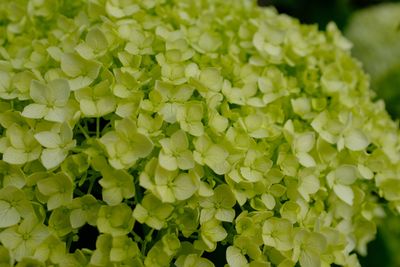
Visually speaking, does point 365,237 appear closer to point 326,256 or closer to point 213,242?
point 326,256

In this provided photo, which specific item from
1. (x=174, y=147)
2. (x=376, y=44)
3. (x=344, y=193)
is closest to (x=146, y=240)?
(x=174, y=147)

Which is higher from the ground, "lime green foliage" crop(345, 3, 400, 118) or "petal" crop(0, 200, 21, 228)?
"petal" crop(0, 200, 21, 228)

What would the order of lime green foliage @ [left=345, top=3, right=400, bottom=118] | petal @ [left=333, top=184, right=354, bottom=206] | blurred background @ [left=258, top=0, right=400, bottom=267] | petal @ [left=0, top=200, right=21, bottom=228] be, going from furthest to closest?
lime green foliage @ [left=345, top=3, right=400, bottom=118]
blurred background @ [left=258, top=0, right=400, bottom=267]
petal @ [left=333, top=184, right=354, bottom=206]
petal @ [left=0, top=200, right=21, bottom=228]

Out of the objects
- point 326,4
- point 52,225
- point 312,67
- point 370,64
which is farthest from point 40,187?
point 326,4

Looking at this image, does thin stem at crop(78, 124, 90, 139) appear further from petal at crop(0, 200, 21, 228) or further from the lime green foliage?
the lime green foliage

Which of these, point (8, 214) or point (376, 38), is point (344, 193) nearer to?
point (8, 214)

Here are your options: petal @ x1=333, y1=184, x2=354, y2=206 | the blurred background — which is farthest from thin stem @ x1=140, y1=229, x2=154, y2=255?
the blurred background
